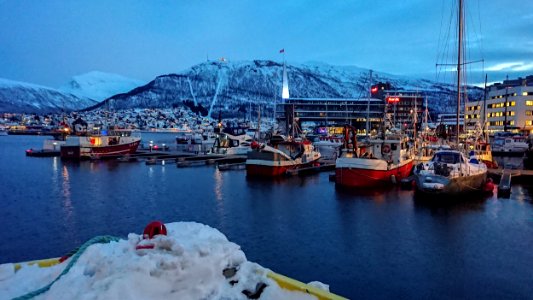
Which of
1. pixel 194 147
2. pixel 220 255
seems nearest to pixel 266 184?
pixel 220 255

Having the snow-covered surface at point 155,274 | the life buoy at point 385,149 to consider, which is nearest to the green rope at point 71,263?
the snow-covered surface at point 155,274

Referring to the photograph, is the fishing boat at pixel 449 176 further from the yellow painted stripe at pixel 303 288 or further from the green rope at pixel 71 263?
the green rope at pixel 71 263

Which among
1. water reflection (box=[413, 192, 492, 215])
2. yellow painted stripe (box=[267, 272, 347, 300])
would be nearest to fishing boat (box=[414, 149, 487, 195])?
water reflection (box=[413, 192, 492, 215])

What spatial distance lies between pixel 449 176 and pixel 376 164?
6.39m

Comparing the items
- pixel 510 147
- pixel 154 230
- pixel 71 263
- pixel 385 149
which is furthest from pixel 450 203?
pixel 510 147

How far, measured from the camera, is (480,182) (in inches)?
1085

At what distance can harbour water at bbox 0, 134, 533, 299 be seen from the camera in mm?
12289

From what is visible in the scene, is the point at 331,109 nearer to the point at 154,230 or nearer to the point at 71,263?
the point at 154,230

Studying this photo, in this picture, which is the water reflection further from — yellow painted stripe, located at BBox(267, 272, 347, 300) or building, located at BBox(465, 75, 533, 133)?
building, located at BBox(465, 75, 533, 133)

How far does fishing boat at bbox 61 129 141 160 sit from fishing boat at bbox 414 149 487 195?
4379 cm

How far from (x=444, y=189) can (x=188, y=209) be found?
1567 cm

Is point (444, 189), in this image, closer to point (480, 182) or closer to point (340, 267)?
point (480, 182)

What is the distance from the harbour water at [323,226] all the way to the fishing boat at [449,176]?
42.6 inches

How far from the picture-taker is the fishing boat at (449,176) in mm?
24672
